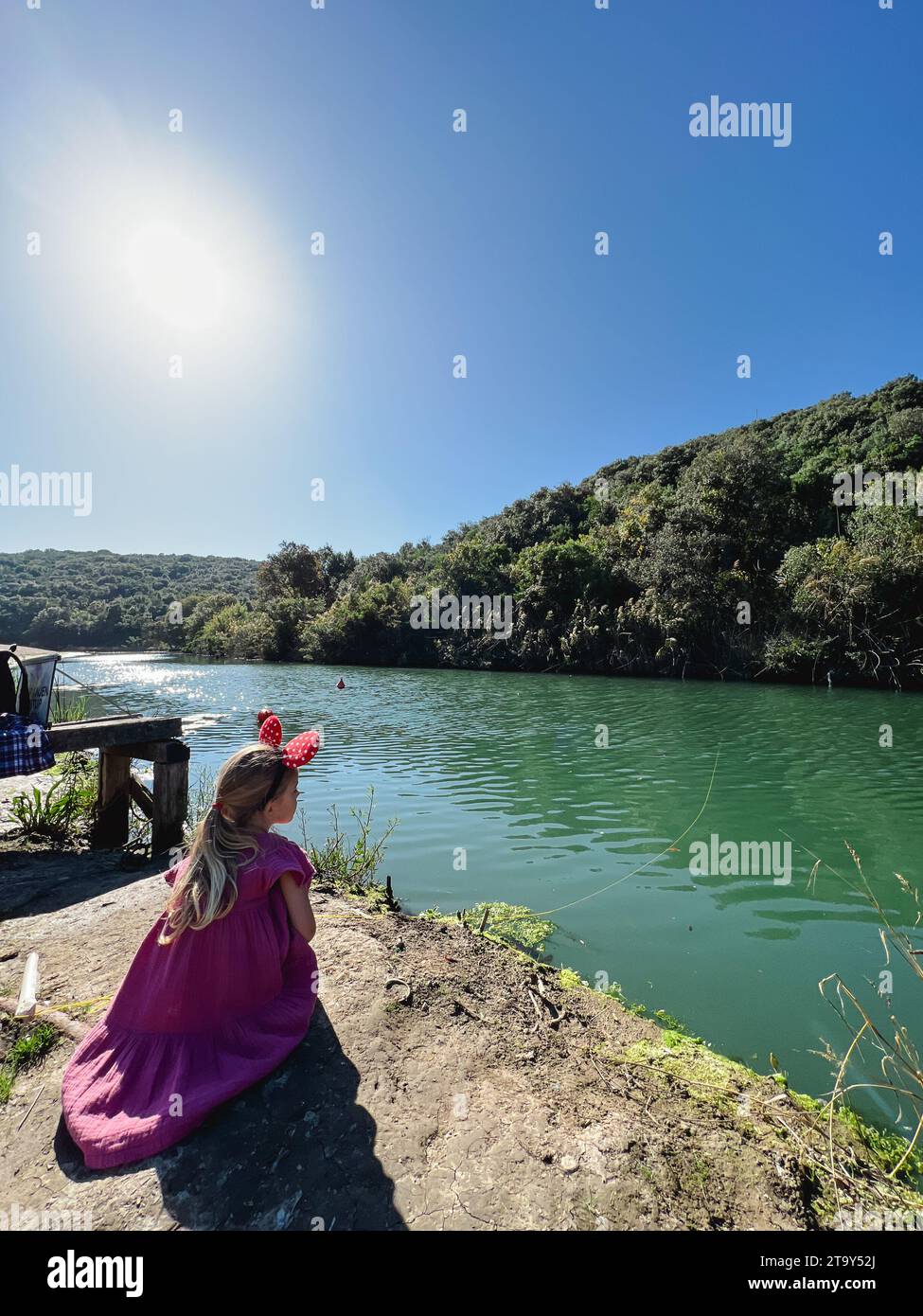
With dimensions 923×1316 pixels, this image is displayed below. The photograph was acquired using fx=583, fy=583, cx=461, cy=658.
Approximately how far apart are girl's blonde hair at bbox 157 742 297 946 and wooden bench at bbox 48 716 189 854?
3516 millimetres

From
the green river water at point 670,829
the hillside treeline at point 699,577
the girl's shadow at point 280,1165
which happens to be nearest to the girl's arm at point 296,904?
the girl's shadow at point 280,1165

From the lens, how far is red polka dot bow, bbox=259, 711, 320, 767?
2.48 m

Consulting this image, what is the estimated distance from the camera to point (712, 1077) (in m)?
2.82

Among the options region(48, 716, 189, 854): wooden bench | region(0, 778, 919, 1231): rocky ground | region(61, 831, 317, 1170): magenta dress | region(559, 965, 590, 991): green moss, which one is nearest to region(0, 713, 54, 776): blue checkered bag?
region(48, 716, 189, 854): wooden bench

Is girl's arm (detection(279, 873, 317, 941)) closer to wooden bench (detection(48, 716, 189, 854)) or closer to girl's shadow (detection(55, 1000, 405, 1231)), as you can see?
girl's shadow (detection(55, 1000, 405, 1231))

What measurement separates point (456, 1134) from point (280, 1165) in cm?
65

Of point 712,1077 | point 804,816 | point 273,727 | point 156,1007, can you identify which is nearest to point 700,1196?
point 712,1077

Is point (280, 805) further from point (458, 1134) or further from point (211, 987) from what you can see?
point (458, 1134)

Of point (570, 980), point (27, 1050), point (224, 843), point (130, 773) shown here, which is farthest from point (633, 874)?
point (130, 773)

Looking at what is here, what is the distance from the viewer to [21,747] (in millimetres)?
4586

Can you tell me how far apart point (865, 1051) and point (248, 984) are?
11.7ft

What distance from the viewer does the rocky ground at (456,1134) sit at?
1925 mm

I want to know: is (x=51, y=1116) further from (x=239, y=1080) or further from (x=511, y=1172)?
(x=511, y=1172)

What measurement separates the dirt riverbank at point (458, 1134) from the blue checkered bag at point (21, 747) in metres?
1.65
